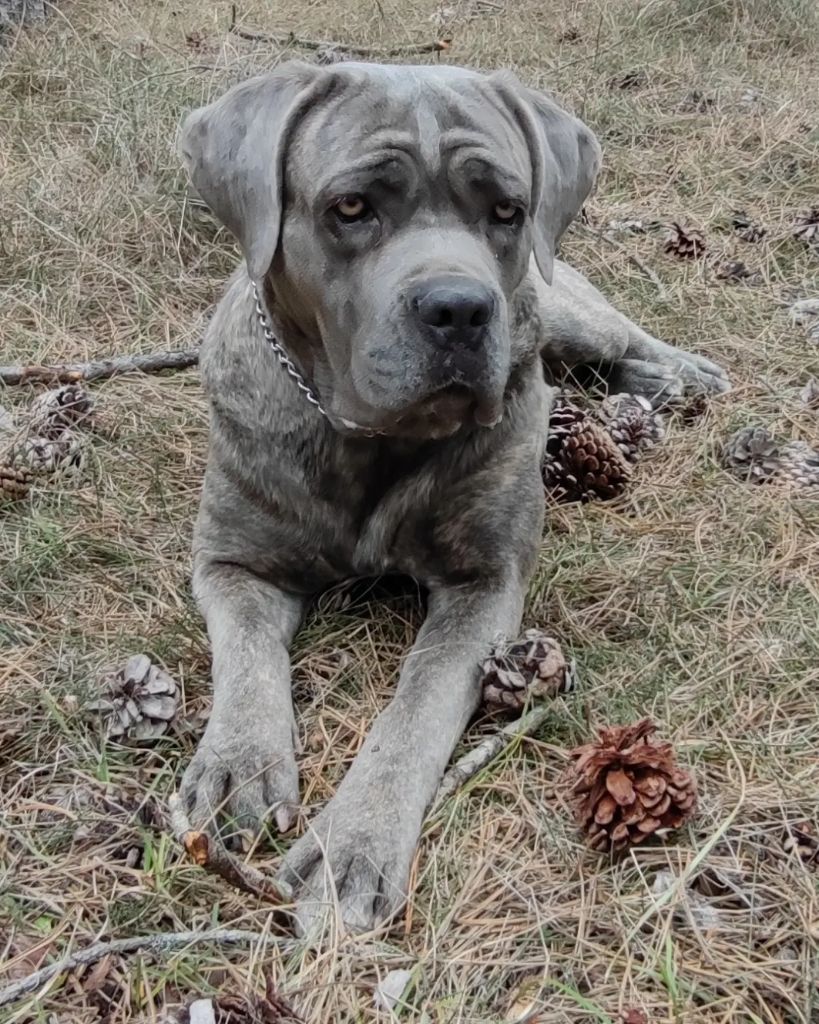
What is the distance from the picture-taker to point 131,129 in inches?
217

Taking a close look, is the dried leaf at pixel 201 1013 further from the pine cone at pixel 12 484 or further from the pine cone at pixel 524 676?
the pine cone at pixel 12 484

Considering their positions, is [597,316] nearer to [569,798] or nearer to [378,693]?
[378,693]

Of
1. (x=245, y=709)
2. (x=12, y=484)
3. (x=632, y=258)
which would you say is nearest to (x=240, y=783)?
(x=245, y=709)

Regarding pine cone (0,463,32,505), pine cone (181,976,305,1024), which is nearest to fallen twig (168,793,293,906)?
pine cone (181,976,305,1024)

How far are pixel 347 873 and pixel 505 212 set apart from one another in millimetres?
1590

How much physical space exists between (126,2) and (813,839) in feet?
23.9

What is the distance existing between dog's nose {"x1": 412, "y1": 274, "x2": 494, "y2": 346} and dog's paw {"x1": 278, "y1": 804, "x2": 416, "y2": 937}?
3.38 feet

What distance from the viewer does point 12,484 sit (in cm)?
361

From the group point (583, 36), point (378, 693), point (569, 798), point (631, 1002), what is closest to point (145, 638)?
point (378, 693)

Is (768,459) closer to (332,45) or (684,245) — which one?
(684,245)

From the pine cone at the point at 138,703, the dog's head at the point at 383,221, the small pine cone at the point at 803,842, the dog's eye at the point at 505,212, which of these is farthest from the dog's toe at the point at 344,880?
the dog's eye at the point at 505,212

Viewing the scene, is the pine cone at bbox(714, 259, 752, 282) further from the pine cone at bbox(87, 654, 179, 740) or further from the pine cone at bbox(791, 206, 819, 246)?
the pine cone at bbox(87, 654, 179, 740)

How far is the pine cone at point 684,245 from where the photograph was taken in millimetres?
5246

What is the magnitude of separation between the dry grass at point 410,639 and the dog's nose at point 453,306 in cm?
88
